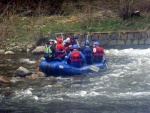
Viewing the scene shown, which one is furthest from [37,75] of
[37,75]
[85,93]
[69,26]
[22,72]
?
[69,26]

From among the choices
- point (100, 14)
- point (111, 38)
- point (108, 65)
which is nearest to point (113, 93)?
point (108, 65)

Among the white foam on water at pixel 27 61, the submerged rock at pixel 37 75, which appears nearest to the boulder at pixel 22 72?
the submerged rock at pixel 37 75

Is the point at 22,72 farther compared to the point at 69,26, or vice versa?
the point at 69,26

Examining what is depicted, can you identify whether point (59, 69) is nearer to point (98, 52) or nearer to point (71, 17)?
point (98, 52)

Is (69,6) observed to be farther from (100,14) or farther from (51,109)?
(51,109)

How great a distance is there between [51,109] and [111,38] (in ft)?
39.1

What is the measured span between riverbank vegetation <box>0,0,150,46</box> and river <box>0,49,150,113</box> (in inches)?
258

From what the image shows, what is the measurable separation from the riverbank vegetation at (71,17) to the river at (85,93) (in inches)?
258

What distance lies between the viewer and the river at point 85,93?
1144 centimetres

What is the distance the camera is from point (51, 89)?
13.6m

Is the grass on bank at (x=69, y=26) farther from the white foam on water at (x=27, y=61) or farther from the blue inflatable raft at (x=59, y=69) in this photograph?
the blue inflatable raft at (x=59, y=69)

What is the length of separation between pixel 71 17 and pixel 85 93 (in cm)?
1408

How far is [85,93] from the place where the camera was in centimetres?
1302

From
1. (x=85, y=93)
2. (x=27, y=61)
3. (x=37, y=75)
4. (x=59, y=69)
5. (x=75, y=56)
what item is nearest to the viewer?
(x=85, y=93)
